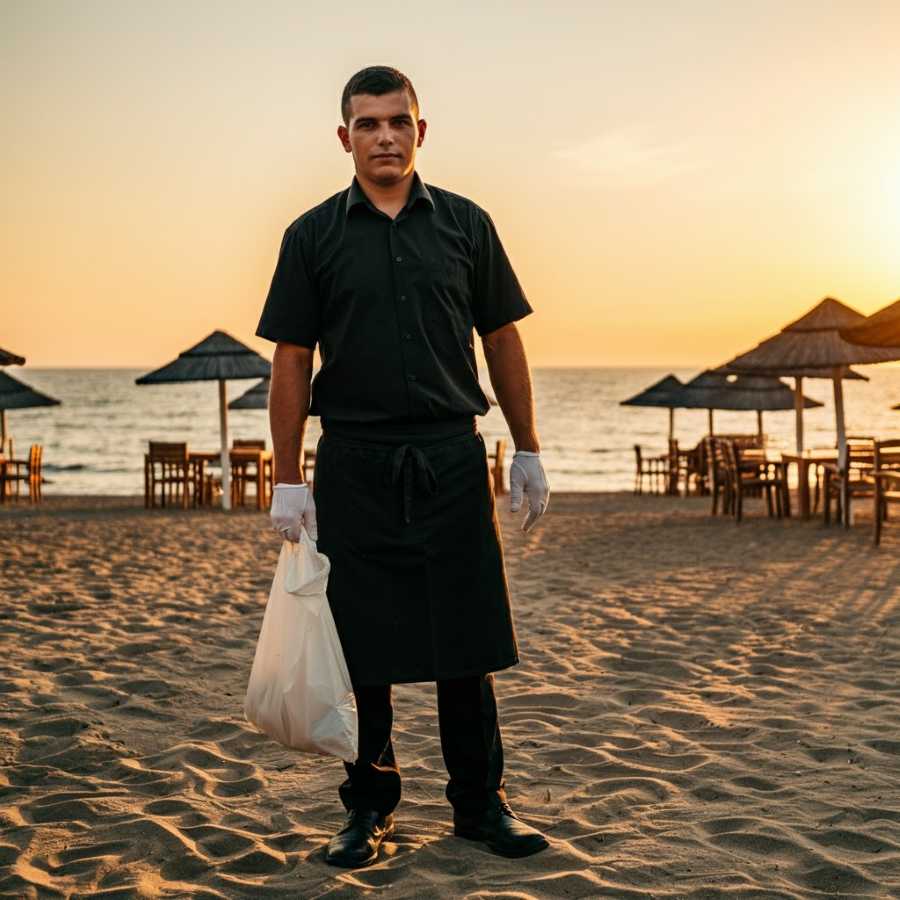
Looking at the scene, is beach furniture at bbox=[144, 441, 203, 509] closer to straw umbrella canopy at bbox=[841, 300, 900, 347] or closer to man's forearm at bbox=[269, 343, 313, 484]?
straw umbrella canopy at bbox=[841, 300, 900, 347]

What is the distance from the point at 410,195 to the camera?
3.01m

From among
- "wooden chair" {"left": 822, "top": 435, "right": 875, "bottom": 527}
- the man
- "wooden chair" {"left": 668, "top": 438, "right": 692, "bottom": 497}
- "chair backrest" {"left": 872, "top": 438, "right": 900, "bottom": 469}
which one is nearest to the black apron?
the man

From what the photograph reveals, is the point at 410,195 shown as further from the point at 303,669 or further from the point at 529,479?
the point at 303,669

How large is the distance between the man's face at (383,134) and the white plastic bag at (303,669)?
93cm

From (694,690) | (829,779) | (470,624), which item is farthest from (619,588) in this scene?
(470,624)

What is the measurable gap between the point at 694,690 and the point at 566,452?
43.7 m

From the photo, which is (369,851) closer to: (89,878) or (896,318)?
(89,878)

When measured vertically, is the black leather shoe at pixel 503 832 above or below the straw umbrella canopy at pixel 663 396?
below

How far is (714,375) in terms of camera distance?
821 inches

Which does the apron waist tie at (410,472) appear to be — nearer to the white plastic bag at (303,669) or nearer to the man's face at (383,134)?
the white plastic bag at (303,669)

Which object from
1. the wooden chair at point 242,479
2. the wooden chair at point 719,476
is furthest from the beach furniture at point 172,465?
the wooden chair at point 719,476

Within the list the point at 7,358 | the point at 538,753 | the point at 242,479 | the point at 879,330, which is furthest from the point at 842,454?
the point at 538,753

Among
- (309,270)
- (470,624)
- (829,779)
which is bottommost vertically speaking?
(829,779)

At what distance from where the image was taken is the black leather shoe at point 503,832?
122 inches
